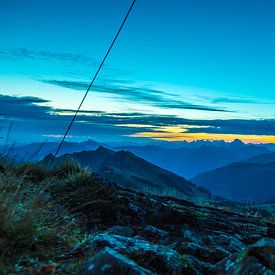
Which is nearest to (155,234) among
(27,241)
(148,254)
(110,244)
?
(110,244)

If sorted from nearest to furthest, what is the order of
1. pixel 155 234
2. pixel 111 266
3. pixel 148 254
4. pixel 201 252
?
pixel 111 266 → pixel 148 254 → pixel 201 252 → pixel 155 234

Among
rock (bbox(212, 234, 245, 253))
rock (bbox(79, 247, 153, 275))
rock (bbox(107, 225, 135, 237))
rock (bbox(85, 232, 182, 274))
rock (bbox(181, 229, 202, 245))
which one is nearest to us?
rock (bbox(79, 247, 153, 275))

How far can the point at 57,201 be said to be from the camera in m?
9.07

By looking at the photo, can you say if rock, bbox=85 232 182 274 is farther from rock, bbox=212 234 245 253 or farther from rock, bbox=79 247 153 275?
rock, bbox=212 234 245 253

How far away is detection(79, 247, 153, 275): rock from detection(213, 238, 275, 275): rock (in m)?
1.00

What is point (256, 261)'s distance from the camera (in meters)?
4.09

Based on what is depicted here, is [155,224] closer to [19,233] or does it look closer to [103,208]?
[103,208]

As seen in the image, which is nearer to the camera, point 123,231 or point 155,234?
point 123,231

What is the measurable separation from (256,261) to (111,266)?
154cm

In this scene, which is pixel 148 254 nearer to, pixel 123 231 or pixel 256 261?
pixel 256 261

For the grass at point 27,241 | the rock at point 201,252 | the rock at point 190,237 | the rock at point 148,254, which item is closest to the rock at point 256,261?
the rock at point 148,254

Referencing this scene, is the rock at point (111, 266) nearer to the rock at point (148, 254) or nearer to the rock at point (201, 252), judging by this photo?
the rock at point (148, 254)

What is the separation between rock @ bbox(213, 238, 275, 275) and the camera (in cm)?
401

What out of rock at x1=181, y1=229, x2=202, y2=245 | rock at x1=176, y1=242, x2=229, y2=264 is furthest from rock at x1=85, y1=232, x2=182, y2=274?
rock at x1=181, y1=229, x2=202, y2=245
